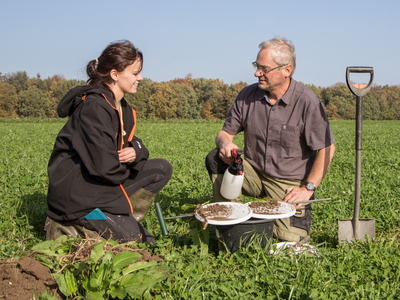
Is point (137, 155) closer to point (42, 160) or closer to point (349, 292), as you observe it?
point (349, 292)

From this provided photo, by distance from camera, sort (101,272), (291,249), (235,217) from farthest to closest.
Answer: (291,249), (235,217), (101,272)

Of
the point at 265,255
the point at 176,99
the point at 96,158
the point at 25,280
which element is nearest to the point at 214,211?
the point at 265,255

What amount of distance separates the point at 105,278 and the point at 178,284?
1.72ft

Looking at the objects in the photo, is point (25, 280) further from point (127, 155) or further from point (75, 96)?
point (75, 96)

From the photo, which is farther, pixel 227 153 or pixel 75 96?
pixel 227 153

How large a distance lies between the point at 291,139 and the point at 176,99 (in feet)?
241

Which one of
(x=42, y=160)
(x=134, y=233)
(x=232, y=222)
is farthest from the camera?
(x=42, y=160)

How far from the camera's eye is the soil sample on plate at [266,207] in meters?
3.41

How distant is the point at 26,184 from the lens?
651cm

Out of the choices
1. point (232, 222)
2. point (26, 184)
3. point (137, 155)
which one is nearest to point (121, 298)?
point (232, 222)

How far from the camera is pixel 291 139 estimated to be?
4195 millimetres

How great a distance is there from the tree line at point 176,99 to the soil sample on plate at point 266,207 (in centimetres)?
6693

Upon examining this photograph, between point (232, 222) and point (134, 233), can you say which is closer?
point (232, 222)

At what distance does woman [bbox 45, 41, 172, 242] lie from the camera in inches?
132
